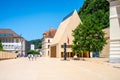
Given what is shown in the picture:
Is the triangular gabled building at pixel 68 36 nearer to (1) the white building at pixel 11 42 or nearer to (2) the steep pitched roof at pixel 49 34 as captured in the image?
(2) the steep pitched roof at pixel 49 34

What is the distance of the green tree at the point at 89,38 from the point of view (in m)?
58.3

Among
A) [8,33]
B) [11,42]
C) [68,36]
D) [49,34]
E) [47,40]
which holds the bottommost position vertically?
[68,36]

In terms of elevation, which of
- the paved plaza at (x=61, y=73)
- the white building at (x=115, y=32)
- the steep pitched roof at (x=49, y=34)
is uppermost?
the steep pitched roof at (x=49, y=34)

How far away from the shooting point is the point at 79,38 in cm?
6106

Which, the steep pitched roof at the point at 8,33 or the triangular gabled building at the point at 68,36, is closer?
the triangular gabled building at the point at 68,36

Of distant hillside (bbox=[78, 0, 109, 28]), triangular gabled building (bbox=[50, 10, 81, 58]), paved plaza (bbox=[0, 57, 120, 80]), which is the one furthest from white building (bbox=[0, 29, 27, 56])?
paved plaza (bbox=[0, 57, 120, 80])

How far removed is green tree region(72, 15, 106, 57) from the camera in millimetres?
58275

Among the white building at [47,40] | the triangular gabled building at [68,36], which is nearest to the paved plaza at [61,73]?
Result: the triangular gabled building at [68,36]

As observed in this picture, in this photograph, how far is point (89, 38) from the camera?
5875cm

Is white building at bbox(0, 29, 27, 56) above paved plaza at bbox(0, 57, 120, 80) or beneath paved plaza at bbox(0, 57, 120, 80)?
above

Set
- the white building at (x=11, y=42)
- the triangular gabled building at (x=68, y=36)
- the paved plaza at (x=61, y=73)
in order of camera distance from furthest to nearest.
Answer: the white building at (x=11, y=42) < the triangular gabled building at (x=68, y=36) < the paved plaza at (x=61, y=73)

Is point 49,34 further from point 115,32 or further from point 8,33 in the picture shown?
point 115,32

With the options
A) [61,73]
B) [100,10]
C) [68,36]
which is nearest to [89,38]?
[100,10]

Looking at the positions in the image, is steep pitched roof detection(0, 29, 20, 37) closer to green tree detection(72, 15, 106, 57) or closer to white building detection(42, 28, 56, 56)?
white building detection(42, 28, 56, 56)
